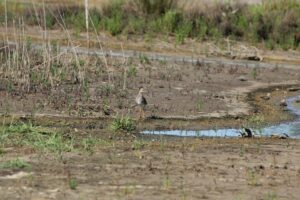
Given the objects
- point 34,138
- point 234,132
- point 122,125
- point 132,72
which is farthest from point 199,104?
point 34,138

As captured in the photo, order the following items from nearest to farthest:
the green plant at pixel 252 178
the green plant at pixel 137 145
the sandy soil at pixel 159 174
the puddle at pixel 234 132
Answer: the sandy soil at pixel 159 174 → the green plant at pixel 252 178 → the green plant at pixel 137 145 → the puddle at pixel 234 132

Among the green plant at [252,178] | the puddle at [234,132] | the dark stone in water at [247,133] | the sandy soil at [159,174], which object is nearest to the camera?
the sandy soil at [159,174]

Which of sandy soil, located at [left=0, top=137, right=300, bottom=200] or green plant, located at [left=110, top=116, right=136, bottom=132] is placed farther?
green plant, located at [left=110, top=116, right=136, bottom=132]

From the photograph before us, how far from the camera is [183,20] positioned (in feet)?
109

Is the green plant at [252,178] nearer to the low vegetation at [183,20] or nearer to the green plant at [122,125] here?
the green plant at [122,125]

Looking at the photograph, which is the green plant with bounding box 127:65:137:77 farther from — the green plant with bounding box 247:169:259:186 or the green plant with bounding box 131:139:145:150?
the green plant with bounding box 247:169:259:186

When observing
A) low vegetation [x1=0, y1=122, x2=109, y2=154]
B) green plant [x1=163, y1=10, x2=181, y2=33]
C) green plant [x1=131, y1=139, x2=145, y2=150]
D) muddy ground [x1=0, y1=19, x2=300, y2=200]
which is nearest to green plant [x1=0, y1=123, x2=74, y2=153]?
low vegetation [x1=0, y1=122, x2=109, y2=154]

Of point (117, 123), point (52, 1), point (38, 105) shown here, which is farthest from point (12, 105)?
point (52, 1)

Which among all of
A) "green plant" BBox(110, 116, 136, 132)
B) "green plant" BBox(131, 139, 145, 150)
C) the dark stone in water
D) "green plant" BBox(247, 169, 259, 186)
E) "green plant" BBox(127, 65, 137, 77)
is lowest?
"green plant" BBox(127, 65, 137, 77)

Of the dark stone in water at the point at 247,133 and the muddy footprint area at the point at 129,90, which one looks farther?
the muddy footprint area at the point at 129,90

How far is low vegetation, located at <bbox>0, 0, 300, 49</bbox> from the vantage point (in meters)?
32.2

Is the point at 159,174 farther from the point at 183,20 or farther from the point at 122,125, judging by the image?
the point at 183,20

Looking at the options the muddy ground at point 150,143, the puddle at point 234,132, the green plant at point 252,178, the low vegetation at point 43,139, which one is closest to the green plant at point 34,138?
the low vegetation at point 43,139

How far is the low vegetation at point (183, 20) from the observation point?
32.2 metres
